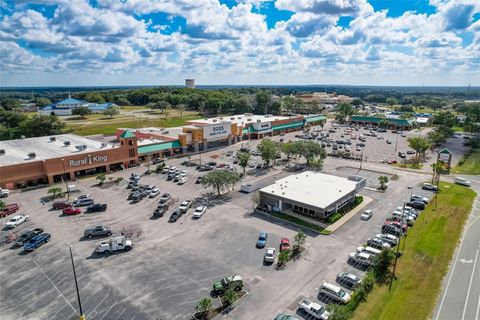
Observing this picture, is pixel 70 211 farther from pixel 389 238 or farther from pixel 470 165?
pixel 470 165

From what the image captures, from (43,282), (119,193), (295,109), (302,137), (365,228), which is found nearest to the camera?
(43,282)

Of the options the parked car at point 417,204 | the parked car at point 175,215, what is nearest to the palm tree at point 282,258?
the parked car at point 175,215

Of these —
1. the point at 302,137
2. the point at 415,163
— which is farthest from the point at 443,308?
the point at 302,137

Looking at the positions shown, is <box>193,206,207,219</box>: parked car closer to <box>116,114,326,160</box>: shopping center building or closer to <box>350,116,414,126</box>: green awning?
<box>116,114,326,160</box>: shopping center building

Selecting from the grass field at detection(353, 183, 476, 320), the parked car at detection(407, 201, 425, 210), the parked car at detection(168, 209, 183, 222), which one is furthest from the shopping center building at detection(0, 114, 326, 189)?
the grass field at detection(353, 183, 476, 320)

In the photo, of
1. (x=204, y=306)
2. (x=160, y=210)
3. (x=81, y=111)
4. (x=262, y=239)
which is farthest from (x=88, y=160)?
(x=81, y=111)

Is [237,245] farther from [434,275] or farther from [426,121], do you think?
[426,121]

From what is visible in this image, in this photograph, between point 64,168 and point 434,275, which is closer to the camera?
point 434,275
